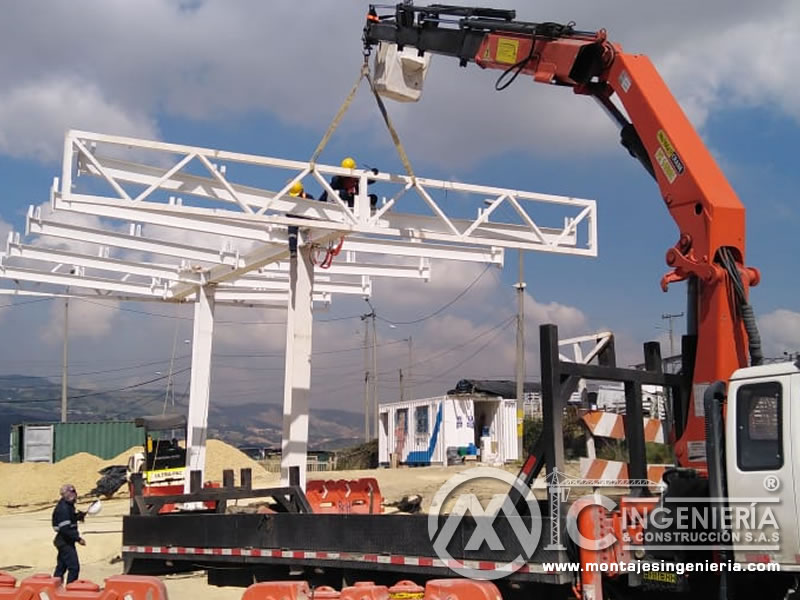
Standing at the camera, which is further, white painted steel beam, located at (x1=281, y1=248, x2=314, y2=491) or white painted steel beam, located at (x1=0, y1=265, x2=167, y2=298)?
white painted steel beam, located at (x1=0, y1=265, x2=167, y2=298)

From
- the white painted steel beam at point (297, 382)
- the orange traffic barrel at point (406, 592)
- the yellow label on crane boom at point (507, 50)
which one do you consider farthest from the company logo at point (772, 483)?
the white painted steel beam at point (297, 382)

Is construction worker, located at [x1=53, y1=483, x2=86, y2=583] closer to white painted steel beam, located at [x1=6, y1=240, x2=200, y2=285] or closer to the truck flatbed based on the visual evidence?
the truck flatbed

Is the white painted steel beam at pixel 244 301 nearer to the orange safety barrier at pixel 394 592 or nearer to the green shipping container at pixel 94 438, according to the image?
the orange safety barrier at pixel 394 592

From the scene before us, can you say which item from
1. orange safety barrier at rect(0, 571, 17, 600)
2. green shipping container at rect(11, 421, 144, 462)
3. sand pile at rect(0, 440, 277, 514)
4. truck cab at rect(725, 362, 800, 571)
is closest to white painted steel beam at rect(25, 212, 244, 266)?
orange safety barrier at rect(0, 571, 17, 600)

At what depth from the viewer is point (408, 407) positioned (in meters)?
38.7

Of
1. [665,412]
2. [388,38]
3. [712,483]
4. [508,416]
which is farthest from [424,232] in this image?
[508,416]

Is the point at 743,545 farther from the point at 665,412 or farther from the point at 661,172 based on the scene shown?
the point at 661,172

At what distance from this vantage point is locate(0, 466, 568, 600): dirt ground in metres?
12.2

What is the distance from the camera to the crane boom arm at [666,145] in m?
8.34

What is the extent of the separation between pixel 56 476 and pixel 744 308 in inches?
1175

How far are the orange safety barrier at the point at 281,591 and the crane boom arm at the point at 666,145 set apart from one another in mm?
3822

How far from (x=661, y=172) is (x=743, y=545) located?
4.35 m

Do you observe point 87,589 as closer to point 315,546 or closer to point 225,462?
point 315,546

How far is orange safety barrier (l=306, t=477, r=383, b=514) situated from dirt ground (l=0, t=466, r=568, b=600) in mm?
2987
